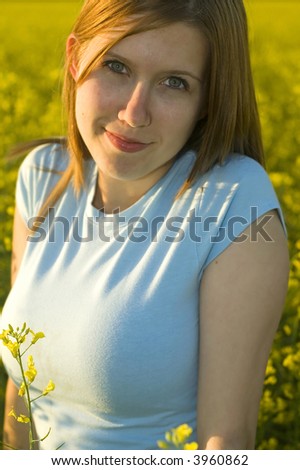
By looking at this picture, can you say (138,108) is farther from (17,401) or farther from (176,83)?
(17,401)

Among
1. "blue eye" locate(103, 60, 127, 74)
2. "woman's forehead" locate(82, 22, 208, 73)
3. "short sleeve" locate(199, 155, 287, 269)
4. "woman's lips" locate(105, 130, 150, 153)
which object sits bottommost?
"short sleeve" locate(199, 155, 287, 269)

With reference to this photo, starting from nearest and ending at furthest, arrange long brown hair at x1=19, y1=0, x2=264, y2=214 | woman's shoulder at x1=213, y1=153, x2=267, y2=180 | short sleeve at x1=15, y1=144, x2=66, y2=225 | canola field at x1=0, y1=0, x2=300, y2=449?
long brown hair at x1=19, y1=0, x2=264, y2=214 < woman's shoulder at x1=213, y1=153, x2=267, y2=180 < short sleeve at x1=15, y1=144, x2=66, y2=225 < canola field at x1=0, y1=0, x2=300, y2=449

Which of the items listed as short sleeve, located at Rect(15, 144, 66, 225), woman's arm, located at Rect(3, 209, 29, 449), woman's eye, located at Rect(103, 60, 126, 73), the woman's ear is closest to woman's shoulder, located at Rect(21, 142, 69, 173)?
short sleeve, located at Rect(15, 144, 66, 225)

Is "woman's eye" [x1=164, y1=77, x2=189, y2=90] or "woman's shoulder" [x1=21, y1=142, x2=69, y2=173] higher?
"woman's eye" [x1=164, y1=77, x2=189, y2=90]

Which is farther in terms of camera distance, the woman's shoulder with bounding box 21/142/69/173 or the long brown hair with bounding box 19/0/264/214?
the woman's shoulder with bounding box 21/142/69/173

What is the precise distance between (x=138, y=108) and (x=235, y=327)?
0.47 m

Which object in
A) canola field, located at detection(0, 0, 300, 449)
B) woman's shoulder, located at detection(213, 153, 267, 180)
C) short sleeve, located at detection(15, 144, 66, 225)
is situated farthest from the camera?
canola field, located at detection(0, 0, 300, 449)

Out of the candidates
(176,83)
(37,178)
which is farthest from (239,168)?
(37,178)

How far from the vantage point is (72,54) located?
6.18 ft

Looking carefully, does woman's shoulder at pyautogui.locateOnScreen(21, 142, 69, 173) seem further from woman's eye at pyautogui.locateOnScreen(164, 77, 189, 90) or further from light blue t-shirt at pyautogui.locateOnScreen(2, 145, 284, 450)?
woman's eye at pyautogui.locateOnScreen(164, 77, 189, 90)

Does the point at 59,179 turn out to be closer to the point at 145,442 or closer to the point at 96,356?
the point at 96,356

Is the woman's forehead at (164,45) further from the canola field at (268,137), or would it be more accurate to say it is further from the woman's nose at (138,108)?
the canola field at (268,137)

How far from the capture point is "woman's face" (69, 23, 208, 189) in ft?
5.57

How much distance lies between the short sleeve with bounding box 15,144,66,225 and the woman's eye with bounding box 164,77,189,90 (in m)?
0.48
